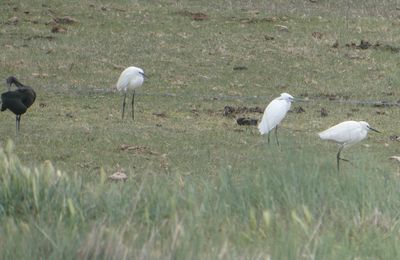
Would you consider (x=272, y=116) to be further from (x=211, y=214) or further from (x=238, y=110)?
(x=211, y=214)

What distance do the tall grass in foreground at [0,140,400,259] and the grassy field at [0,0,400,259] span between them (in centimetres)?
2

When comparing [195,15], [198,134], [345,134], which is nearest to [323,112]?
[198,134]

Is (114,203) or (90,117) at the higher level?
(114,203)

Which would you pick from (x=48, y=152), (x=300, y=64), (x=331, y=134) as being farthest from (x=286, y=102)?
(x=300, y=64)

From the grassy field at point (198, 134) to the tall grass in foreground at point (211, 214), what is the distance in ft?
0.05

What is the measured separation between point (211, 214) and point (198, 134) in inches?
267

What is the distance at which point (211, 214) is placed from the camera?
912cm

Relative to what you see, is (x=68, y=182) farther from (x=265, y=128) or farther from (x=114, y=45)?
(x=114, y=45)

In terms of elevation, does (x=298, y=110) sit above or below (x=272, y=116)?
below

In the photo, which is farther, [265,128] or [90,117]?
[90,117]

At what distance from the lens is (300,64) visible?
21.0m

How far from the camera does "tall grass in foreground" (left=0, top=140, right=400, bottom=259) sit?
805 cm

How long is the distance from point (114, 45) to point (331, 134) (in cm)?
867

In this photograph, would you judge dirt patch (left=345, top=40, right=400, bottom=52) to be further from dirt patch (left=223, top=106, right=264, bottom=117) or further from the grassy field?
dirt patch (left=223, top=106, right=264, bottom=117)
